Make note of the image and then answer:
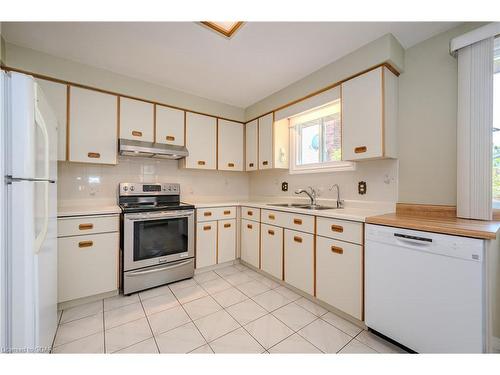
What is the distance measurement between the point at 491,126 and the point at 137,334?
296 centimetres

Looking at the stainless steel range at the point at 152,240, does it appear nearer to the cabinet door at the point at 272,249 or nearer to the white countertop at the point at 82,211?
→ the white countertop at the point at 82,211

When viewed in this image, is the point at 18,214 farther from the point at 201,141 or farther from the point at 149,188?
the point at 201,141

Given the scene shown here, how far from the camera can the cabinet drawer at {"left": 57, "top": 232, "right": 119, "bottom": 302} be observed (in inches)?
72.4

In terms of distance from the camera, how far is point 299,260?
208 cm

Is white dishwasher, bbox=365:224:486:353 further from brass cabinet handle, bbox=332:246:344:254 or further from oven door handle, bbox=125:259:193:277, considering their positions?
oven door handle, bbox=125:259:193:277

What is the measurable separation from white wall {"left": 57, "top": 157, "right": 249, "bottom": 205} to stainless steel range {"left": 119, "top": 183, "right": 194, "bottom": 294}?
0.21 metres

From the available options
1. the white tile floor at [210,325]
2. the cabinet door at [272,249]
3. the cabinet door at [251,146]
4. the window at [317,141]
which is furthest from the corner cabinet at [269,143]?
the white tile floor at [210,325]

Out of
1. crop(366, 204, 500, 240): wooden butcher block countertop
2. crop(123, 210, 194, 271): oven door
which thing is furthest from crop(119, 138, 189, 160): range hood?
crop(366, 204, 500, 240): wooden butcher block countertop

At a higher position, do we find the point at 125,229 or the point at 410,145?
the point at 410,145

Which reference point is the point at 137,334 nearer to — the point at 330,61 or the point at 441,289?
the point at 441,289

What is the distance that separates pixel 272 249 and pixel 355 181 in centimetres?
119

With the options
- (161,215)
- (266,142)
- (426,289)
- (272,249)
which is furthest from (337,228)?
(161,215)

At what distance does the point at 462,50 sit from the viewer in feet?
5.07

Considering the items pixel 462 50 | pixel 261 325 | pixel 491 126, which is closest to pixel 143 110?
pixel 261 325
